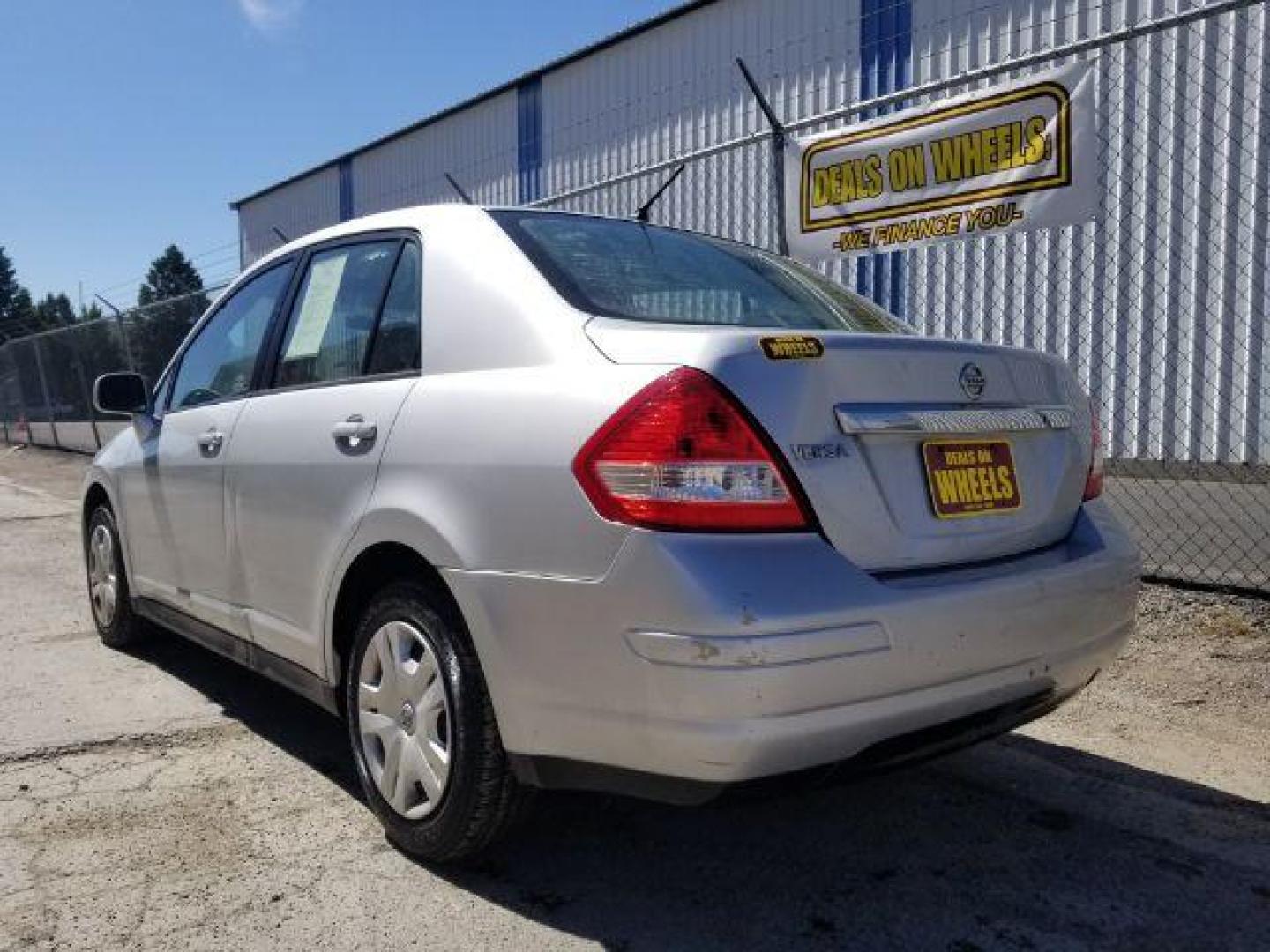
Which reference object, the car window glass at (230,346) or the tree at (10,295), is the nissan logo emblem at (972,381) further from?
the tree at (10,295)

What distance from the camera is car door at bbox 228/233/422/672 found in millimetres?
2861

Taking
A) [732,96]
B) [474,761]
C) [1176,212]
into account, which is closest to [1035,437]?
[474,761]

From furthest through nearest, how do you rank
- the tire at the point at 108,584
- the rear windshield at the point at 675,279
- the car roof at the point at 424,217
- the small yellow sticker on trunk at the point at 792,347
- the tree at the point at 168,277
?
1. the tree at the point at 168,277
2. the tire at the point at 108,584
3. the car roof at the point at 424,217
4. the rear windshield at the point at 675,279
5. the small yellow sticker on trunk at the point at 792,347

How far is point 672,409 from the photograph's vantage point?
2.12 meters

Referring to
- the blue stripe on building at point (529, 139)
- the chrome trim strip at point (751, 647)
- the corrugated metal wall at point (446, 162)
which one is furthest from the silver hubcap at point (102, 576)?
the corrugated metal wall at point (446, 162)

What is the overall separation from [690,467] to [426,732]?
1.02m

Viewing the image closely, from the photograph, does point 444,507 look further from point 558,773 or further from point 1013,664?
point 1013,664

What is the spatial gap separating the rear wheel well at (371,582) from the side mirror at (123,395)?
2.08 meters

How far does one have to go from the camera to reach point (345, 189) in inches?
802

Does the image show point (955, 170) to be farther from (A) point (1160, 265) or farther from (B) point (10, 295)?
(B) point (10, 295)

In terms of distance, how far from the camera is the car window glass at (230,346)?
147 inches

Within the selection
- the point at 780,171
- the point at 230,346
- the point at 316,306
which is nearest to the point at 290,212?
the point at 780,171

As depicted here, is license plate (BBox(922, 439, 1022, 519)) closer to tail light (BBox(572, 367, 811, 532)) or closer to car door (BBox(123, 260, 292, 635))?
tail light (BBox(572, 367, 811, 532))

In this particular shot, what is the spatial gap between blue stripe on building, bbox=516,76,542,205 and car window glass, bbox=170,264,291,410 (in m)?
11.3
